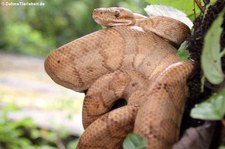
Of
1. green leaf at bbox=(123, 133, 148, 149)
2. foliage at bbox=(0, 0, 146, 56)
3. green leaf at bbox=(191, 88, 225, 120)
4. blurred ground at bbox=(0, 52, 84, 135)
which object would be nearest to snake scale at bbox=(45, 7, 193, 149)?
green leaf at bbox=(123, 133, 148, 149)

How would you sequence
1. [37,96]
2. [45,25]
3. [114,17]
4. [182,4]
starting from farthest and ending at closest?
1. [45,25]
2. [37,96]
3. [114,17]
4. [182,4]

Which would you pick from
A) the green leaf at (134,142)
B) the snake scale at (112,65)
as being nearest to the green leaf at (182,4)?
the snake scale at (112,65)

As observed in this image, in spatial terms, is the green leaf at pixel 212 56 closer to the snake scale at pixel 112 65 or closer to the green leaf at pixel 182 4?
the snake scale at pixel 112 65

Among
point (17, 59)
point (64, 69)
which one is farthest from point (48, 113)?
point (17, 59)

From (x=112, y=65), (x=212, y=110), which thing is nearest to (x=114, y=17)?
(x=112, y=65)

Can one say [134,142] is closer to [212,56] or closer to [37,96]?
[212,56]

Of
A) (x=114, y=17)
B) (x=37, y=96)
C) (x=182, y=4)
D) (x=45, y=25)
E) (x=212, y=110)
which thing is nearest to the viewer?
(x=212, y=110)
